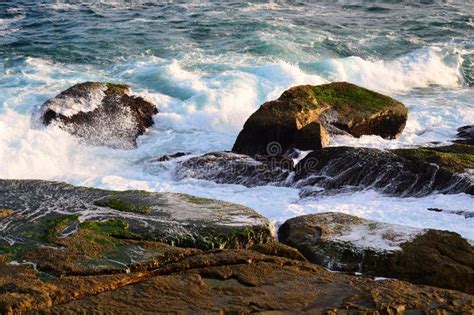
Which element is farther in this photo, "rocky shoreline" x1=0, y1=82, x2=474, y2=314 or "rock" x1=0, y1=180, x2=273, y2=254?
"rock" x1=0, y1=180, x2=273, y2=254

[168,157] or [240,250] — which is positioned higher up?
[240,250]

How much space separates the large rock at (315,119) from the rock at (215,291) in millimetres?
5564

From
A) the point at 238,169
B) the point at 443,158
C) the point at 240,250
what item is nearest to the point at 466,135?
the point at 443,158

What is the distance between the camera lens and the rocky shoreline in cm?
491

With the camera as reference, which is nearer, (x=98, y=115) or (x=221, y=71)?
(x=98, y=115)

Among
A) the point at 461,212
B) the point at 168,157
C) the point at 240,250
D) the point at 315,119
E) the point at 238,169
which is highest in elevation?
the point at 240,250

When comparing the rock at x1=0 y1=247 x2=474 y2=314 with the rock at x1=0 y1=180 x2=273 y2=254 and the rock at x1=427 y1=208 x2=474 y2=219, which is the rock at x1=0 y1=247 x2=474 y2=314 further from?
the rock at x1=427 y1=208 x2=474 y2=219

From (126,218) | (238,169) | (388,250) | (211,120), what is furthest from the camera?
(211,120)

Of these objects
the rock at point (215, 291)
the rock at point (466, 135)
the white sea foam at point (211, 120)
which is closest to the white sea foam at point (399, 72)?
the white sea foam at point (211, 120)

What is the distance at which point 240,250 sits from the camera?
5.91 m

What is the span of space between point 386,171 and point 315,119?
8.63ft

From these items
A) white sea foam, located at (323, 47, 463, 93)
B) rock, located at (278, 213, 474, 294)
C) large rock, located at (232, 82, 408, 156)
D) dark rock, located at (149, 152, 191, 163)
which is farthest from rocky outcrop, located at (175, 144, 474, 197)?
white sea foam, located at (323, 47, 463, 93)

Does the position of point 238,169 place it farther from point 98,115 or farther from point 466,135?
point 466,135

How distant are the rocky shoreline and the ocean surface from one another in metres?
0.66
